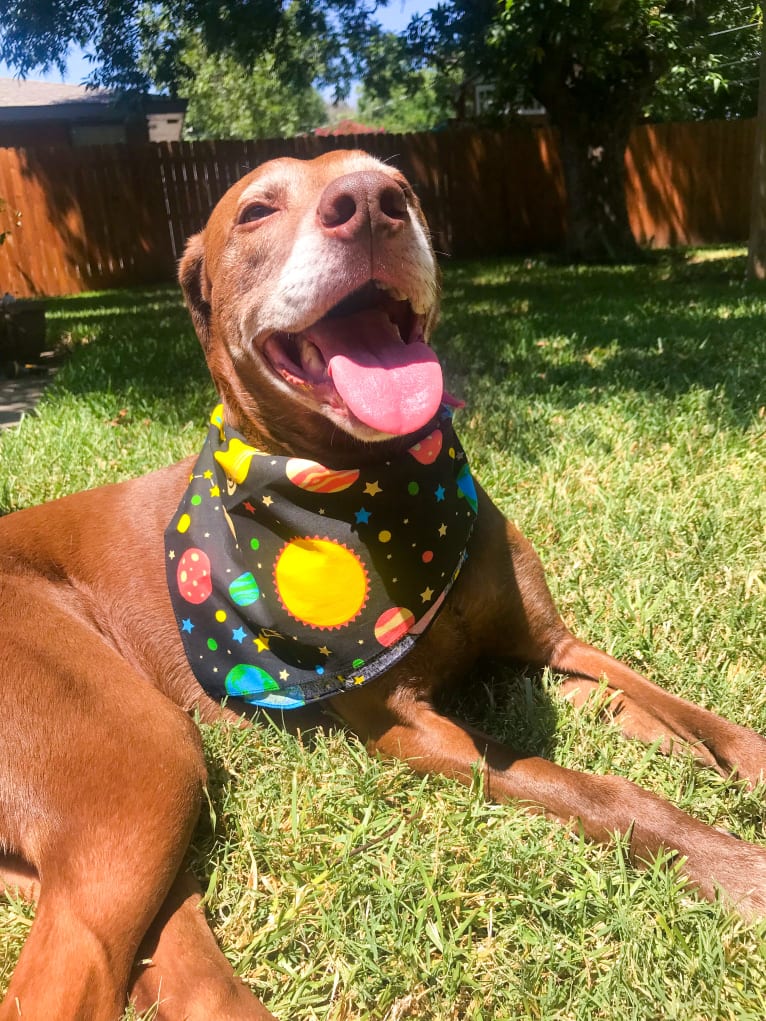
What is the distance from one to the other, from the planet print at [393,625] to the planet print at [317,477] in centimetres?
34

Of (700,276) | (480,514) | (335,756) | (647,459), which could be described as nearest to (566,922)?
(335,756)

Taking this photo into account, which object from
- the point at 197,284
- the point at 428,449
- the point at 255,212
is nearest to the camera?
the point at 428,449

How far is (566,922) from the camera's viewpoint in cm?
167

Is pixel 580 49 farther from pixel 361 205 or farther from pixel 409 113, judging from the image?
pixel 409 113

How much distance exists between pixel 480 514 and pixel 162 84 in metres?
16.0

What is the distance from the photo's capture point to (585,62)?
36.5 feet

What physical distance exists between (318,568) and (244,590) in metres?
0.25

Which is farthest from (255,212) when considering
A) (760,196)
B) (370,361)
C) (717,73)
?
(717,73)

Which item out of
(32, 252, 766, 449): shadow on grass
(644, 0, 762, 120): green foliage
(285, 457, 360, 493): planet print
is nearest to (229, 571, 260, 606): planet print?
(285, 457, 360, 493): planet print

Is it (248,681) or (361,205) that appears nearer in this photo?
(361,205)

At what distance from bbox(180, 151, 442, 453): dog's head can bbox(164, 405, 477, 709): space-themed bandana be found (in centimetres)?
15

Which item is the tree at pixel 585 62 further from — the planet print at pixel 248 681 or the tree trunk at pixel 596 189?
the planet print at pixel 248 681

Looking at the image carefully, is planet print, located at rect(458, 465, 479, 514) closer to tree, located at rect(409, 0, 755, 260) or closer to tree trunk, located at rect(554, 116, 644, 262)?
tree, located at rect(409, 0, 755, 260)

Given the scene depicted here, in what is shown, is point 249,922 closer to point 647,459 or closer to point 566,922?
Answer: point 566,922
